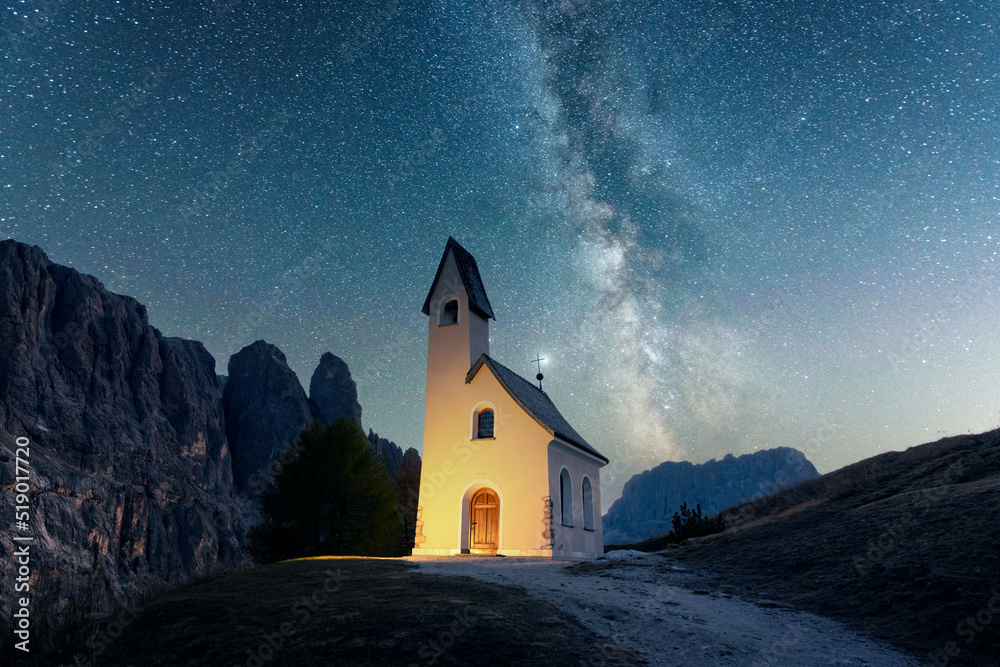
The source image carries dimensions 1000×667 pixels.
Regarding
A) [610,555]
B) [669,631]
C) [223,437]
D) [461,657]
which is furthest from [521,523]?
[223,437]

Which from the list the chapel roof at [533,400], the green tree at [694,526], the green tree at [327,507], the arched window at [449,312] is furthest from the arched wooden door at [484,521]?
the green tree at [327,507]

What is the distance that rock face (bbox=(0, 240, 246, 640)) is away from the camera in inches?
2377

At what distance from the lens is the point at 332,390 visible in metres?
108

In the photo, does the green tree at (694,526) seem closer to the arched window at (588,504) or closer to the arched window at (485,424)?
the arched window at (588,504)

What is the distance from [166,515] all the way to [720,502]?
524ft

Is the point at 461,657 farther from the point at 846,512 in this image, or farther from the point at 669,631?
the point at 846,512

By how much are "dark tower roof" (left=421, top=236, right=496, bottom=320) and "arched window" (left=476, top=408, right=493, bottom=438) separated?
16.6 feet

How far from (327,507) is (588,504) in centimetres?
1527

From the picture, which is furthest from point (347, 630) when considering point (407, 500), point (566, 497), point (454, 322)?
point (407, 500)

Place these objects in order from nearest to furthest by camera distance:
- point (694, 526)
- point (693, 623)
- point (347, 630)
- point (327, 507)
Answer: point (347, 630), point (693, 623), point (694, 526), point (327, 507)

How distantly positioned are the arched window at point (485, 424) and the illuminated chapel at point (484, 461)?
42 mm

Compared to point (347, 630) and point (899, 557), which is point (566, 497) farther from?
point (347, 630)

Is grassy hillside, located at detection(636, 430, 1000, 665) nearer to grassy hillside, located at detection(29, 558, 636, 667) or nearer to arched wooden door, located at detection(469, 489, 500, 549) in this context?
grassy hillside, located at detection(29, 558, 636, 667)

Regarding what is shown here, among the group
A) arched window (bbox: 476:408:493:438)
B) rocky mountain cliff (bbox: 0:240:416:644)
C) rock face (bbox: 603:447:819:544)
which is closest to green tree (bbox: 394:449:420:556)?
rocky mountain cliff (bbox: 0:240:416:644)
